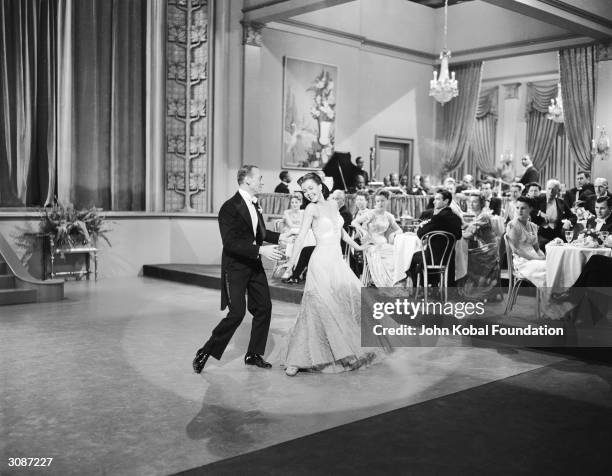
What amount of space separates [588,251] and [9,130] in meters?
7.46

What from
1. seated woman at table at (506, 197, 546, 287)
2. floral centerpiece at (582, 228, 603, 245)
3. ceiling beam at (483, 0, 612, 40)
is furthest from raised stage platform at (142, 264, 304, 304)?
ceiling beam at (483, 0, 612, 40)

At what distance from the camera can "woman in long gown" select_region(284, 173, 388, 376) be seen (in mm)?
4648

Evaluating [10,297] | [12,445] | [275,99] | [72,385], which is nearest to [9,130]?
[10,297]

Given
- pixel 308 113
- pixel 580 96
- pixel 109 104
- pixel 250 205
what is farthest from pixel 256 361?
pixel 580 96

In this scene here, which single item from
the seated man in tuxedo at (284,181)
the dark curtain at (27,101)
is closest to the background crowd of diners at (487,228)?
the seated man in tuxedo at (284,181)

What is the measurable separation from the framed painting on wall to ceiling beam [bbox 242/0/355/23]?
1.43 meters

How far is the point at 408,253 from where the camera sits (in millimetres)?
6914

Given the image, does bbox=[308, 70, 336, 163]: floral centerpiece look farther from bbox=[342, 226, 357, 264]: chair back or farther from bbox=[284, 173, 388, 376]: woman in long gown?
bbox=[284, 173, 388, 376]: woman in long gown

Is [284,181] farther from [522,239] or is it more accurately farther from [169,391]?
[169,391]

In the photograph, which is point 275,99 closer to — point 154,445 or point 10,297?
point 10,297

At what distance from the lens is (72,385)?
170 inches

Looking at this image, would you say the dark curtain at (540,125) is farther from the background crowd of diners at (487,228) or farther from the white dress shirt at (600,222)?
the white dress shirt at (600,222)

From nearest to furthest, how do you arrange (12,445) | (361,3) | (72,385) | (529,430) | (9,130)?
(12,445), (529,430), (72,385), (9,130), (361,3)

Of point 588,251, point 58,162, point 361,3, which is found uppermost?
point 361,3
